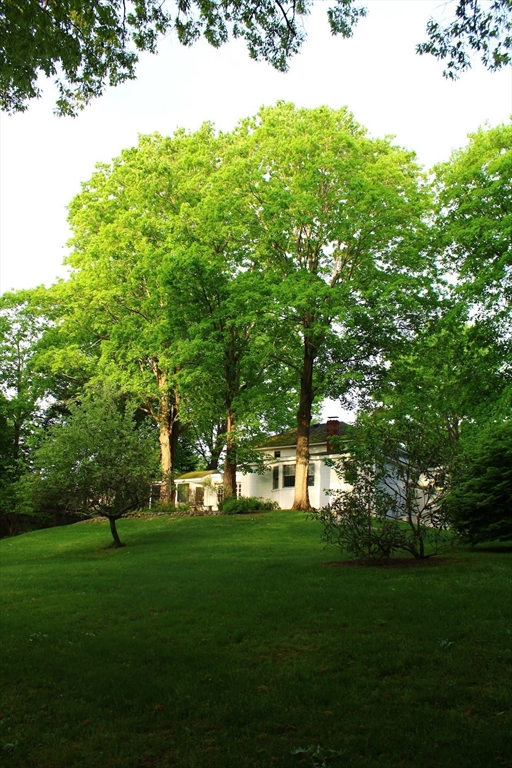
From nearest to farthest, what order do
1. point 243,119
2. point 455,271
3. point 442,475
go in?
1. point 442,475
2. point 455,271
3. point 243,119

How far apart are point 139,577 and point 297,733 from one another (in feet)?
35.1

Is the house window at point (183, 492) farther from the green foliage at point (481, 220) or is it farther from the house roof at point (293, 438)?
the green foliage at point (481, 220)

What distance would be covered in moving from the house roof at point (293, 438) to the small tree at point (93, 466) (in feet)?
47.2

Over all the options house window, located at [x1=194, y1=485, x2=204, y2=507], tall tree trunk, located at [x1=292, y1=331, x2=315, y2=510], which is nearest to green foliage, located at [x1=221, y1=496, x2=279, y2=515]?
tall tree trunk, located at [x1=292, y1=331, x2=315, y2=510]

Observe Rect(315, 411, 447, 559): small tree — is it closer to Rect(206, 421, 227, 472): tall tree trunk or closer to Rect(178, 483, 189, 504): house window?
Rect(206, 421, 227, 472): tall tree trunk

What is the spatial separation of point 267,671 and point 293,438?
32.4m

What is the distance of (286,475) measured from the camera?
1480 inches

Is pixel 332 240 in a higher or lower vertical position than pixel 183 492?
higher

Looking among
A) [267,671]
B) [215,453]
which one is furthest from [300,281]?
[215,453]

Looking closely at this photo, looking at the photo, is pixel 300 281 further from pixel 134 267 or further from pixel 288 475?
pixel 288 475

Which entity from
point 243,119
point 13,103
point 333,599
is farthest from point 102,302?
point 333,599

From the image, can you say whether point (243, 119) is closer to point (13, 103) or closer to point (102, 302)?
point (102, 302)

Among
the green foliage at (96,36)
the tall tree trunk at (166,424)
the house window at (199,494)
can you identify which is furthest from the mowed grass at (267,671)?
the house window at (199,494)

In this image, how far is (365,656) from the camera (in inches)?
279
